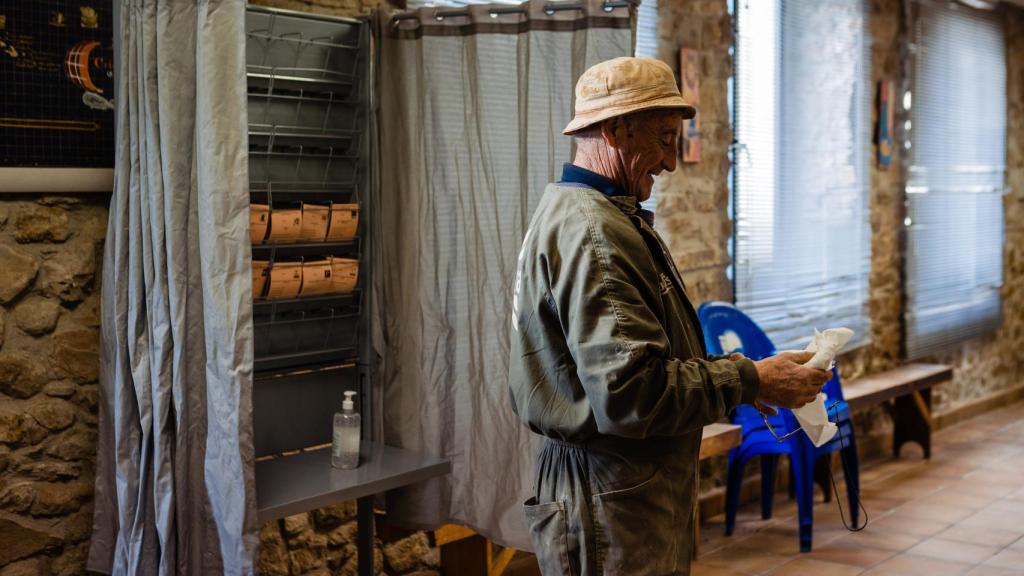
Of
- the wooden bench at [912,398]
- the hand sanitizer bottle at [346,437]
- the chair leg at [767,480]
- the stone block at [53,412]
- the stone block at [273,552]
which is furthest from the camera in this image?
the wooden bench at [912,398]

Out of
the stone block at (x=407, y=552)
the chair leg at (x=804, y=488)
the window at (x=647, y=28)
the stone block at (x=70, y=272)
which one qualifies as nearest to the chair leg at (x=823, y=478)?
the chair leg at (x=804, y=488)

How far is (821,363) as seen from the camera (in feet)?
6.83

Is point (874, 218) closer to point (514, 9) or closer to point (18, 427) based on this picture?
point (514, 9)

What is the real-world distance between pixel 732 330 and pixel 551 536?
2729 millimetres

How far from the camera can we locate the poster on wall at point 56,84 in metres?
2.60

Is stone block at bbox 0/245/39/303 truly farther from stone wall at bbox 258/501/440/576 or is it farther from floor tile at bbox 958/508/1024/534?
floor tile at bbox 958/508/1024/534

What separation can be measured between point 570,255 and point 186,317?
102 centimetres

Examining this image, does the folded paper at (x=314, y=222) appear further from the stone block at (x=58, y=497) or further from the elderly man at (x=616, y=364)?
the elderly man at (x=616, y=364)

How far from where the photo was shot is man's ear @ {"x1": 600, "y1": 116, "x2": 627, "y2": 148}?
2.08m

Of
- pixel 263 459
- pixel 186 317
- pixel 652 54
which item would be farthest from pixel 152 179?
pixel 652 54

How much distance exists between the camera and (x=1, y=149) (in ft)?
8.52

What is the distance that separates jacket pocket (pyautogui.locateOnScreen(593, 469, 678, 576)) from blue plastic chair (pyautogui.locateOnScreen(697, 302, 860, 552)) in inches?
95.7

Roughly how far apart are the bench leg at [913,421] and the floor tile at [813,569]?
7.02 feet

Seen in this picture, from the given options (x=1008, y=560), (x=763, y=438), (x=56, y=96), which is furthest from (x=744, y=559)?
(x=56, y=96)
